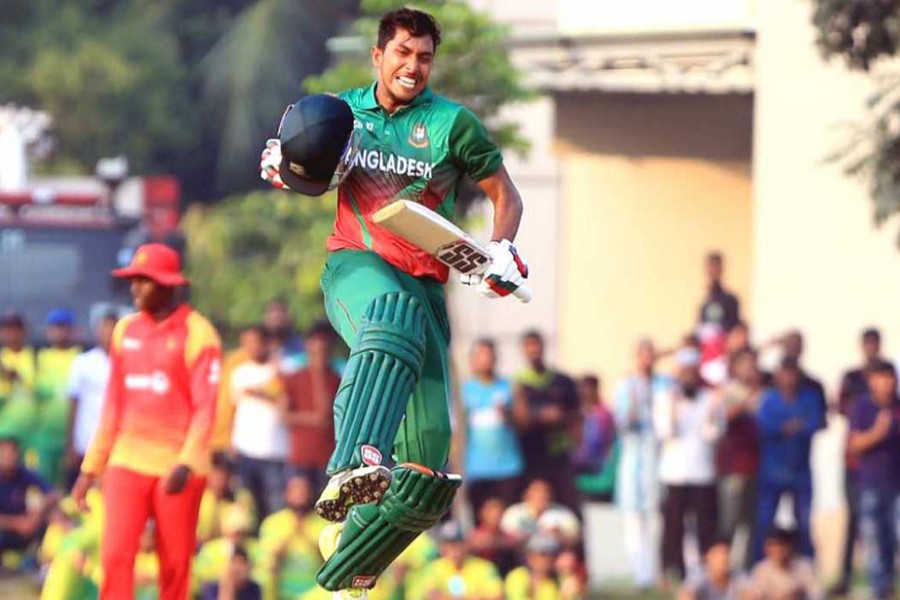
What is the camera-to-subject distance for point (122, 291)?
59.6 ft

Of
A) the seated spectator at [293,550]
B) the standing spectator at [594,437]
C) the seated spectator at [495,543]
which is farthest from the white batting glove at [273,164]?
the standing spectator at [594,437]

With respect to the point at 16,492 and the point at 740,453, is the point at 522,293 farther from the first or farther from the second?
the point at 16,492

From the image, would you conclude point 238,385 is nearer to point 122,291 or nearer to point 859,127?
point 122,291

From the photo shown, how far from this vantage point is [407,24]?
8617mm

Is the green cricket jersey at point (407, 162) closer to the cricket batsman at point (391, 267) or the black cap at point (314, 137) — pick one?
the cricket batsman at point (391, 267)

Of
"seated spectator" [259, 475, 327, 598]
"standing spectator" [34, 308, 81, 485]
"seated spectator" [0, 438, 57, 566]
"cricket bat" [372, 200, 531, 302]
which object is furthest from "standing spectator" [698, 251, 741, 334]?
"cricket bat" [372, 200, 531, 302]

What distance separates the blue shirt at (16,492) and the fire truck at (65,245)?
307 cm

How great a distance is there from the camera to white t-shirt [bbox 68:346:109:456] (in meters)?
15.7

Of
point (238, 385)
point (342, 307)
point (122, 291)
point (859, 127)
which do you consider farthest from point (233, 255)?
point (342, 307)

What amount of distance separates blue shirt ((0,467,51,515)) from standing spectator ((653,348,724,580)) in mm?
4068

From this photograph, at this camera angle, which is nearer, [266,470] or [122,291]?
[266,470]

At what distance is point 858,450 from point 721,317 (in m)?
3.49

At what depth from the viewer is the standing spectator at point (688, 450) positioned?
15828 millimetres

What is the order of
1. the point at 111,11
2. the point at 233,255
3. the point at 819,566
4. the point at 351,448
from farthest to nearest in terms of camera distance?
the point at 111,11 → the point at 233,255 → the point at 819,566 → the point at 351,448
